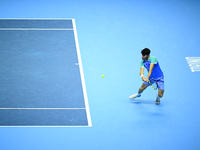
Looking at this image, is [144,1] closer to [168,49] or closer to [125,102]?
[168,49]

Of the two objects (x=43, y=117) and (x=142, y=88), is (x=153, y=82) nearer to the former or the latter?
(x=142, y=88)

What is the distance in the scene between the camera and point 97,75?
8.61 m

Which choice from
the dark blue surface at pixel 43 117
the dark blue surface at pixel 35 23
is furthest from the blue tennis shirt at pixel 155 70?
the dark blue surface at pixel 35 23

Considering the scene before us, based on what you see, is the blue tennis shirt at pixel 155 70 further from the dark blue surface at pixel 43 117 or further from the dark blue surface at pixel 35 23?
the dark blue surface at pixel 35 23

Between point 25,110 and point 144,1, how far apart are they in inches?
293

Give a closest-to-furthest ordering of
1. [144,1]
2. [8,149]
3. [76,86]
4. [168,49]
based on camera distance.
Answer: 1. [8,149]
2. [76,86]
3. [168,49]
4. [144,1]

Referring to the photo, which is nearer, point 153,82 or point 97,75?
point 153,82

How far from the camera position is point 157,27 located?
35.4ft

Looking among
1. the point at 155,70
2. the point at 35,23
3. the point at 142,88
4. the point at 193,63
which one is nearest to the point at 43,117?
the point at 142,88

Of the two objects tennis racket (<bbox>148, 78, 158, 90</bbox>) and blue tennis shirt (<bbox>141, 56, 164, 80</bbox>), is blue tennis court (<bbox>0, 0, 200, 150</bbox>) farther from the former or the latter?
blue tennis shirt (<bbox>141, 56, 164, 80</bbox>)

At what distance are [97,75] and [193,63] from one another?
3182 millimetres

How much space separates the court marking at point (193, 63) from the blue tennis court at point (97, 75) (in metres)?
0.03

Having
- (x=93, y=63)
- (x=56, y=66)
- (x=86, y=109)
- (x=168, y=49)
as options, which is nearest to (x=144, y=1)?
(x=168, y=49)

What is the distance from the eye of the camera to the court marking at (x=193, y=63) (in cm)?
910
